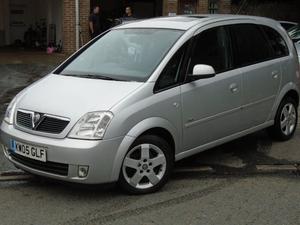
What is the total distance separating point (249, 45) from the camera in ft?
21.4

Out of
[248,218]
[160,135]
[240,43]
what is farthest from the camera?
[240,43]

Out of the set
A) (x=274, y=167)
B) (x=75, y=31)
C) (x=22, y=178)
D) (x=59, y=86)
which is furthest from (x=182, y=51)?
(x=75, y=31)

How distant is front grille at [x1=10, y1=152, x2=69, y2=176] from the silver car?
0.03ft

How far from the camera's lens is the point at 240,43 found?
6.36 meters

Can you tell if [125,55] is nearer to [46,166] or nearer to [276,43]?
[46,166]

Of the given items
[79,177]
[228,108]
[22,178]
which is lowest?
[22,178]

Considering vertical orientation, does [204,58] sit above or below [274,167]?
above

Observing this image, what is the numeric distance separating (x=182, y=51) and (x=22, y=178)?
7.06 ft

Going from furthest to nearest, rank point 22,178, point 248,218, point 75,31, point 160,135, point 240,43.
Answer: point 75,31 → point 240,43 → point 22,178 → point 160,135 → point 248,218

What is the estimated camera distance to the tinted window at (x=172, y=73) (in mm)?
5341

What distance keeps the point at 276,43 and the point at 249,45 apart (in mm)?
689

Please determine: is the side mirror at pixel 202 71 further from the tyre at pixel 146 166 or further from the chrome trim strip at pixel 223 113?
the tyre at pixel 146 166

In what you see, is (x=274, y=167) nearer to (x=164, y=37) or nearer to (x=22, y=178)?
(x=164, y=37)

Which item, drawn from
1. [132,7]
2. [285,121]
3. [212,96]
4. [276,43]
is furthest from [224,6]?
[212,96]
